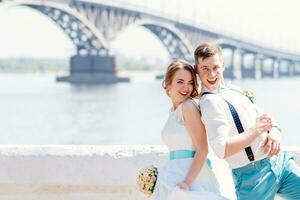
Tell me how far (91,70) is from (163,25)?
9754mm

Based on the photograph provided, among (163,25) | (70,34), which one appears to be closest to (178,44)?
(163,25)

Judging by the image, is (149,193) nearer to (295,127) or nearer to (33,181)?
(33,181)

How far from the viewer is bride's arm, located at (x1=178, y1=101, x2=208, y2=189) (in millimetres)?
2322

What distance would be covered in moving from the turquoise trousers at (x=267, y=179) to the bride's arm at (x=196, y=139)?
20 cm

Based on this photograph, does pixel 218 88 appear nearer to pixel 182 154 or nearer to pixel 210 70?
pixel 210 70

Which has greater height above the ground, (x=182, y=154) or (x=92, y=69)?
(x=182, y=154)

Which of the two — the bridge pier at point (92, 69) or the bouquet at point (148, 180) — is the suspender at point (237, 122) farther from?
the bridge pier at point (92, 69)

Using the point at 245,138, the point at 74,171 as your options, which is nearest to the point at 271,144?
the point at 245,138

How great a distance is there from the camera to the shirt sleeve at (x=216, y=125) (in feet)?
7.42

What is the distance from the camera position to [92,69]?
2813 inches

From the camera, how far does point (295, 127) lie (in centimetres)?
2708

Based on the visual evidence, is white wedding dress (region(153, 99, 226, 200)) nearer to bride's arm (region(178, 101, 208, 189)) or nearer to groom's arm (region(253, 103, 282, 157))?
bride's arm (region(178, 101, 208, 189))

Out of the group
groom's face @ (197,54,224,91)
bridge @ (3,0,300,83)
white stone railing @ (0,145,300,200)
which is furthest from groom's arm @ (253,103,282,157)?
bridge @ (3,0,300,83)

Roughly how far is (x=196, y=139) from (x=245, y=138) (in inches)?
7.1
